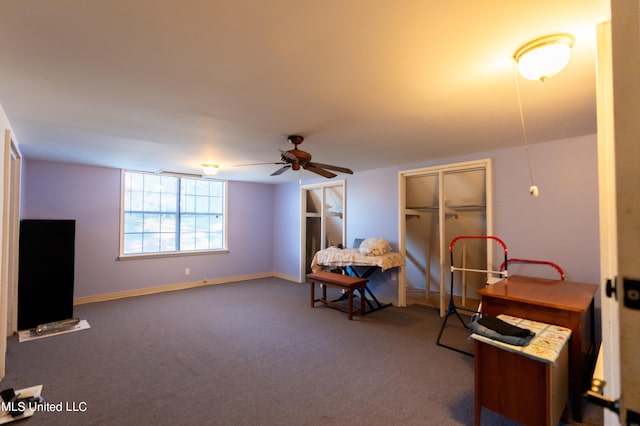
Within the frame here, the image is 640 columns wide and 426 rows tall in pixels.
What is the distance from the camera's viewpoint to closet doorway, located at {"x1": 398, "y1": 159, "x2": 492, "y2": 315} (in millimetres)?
4332

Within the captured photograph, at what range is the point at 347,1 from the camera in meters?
1.24

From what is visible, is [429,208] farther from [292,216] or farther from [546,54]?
[546,54]

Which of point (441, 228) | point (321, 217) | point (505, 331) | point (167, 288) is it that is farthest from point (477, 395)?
point (167, 288)

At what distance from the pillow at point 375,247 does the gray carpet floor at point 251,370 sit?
0.90 metres

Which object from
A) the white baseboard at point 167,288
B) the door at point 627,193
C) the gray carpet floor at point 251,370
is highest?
the door at point 627,193

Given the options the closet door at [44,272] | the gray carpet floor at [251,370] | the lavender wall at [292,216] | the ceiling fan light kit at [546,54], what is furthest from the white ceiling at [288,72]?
the gray carpet floor at [251,370]

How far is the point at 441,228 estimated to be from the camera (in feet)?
13.9

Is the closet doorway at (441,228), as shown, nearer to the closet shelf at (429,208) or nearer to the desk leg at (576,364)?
the closet shelf at (429,208)

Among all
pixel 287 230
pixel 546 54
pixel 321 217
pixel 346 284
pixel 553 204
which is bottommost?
pixel 346 284

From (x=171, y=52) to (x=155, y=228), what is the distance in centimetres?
474

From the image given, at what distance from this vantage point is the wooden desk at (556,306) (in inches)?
78.9

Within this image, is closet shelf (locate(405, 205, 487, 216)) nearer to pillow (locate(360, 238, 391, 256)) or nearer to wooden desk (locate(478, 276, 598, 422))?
pillow (locate(360, 238, 391, 256))

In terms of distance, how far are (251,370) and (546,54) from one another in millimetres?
3076

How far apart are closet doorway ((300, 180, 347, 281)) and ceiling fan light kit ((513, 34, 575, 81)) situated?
3.98 m
